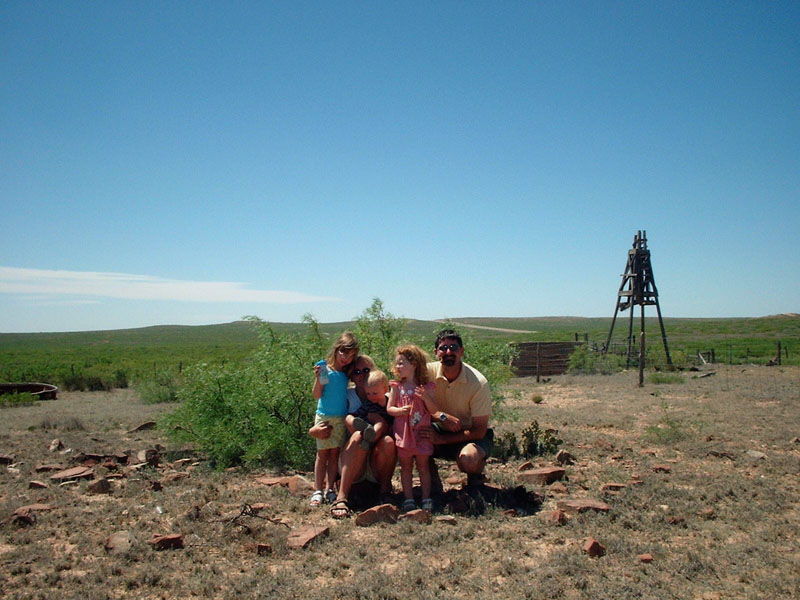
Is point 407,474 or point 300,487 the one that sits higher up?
point 407,474

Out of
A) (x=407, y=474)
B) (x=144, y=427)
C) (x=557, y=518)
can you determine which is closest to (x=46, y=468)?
(x=144, y=427)

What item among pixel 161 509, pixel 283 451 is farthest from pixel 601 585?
pixel 283 451

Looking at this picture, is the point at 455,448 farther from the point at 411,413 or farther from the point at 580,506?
the point at 580,506

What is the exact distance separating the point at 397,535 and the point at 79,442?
751cm

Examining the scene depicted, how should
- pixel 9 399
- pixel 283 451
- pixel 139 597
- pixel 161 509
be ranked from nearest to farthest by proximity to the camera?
1. pixel 139 597
2. pixel 161 509
3. pixel 283 451
4. pixel 9 399

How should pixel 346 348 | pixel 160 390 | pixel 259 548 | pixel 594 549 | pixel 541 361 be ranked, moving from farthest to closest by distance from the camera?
pixel 541 361 < pixel 160 390 < pixel 346 348 < pixel 259 548 < pixel 594 549

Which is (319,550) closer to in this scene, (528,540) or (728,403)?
(528,540)

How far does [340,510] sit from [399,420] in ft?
2.95

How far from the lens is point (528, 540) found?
468cm

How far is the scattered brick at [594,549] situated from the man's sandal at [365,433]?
6.23 feet

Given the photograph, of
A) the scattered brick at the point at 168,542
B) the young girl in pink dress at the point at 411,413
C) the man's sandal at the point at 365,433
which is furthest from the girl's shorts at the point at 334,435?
the scattered brick at the point at 168,542

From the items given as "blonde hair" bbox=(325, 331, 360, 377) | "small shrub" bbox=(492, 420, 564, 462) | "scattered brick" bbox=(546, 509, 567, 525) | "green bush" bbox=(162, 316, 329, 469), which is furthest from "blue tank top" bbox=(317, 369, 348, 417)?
"small shrub" bbox=(492, 420, 564, 462)

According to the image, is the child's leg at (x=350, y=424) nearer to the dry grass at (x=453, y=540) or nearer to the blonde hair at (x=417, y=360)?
the blonde hair at (x=417, y=360)

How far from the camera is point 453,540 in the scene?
15.3ft
